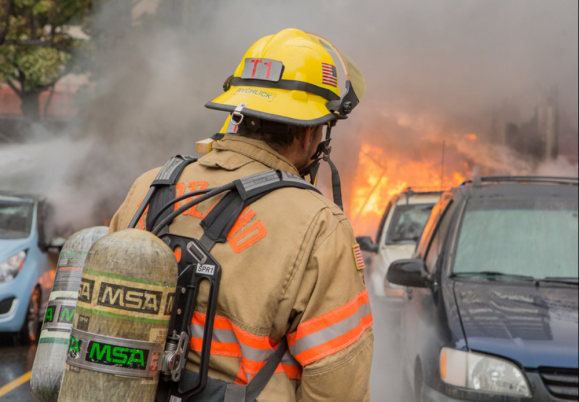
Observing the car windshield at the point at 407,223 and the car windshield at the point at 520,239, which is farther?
the car windshield at the point at 407,223

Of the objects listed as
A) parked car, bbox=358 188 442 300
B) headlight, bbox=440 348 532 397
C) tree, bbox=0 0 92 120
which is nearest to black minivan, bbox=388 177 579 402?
headlight, bbox=440 348 532 397

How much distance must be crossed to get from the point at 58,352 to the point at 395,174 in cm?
1104

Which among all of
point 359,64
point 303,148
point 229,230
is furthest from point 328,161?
point 359,64

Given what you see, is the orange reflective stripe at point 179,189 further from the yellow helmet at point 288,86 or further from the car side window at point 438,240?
the car side window at point 438,240

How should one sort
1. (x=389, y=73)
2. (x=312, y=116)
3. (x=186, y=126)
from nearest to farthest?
(x=312, y=116) < (x=389, y=73) < (x=186, y=126)

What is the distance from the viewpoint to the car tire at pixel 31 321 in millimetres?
6582

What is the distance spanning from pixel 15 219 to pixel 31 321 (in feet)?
3.70

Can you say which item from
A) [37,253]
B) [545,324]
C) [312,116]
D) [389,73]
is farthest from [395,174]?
[312,116]

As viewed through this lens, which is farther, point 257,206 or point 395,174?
point 395,174

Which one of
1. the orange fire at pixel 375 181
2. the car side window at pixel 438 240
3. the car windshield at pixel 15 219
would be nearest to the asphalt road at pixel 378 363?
the car side window at pixel 438 240

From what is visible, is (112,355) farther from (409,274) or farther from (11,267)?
(11,267)

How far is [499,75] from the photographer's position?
11.6 m

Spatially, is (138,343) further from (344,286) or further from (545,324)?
(545,324)

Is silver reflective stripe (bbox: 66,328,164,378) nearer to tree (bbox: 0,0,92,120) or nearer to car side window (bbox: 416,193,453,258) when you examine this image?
car side window (bbox: 416,193,453,258)
